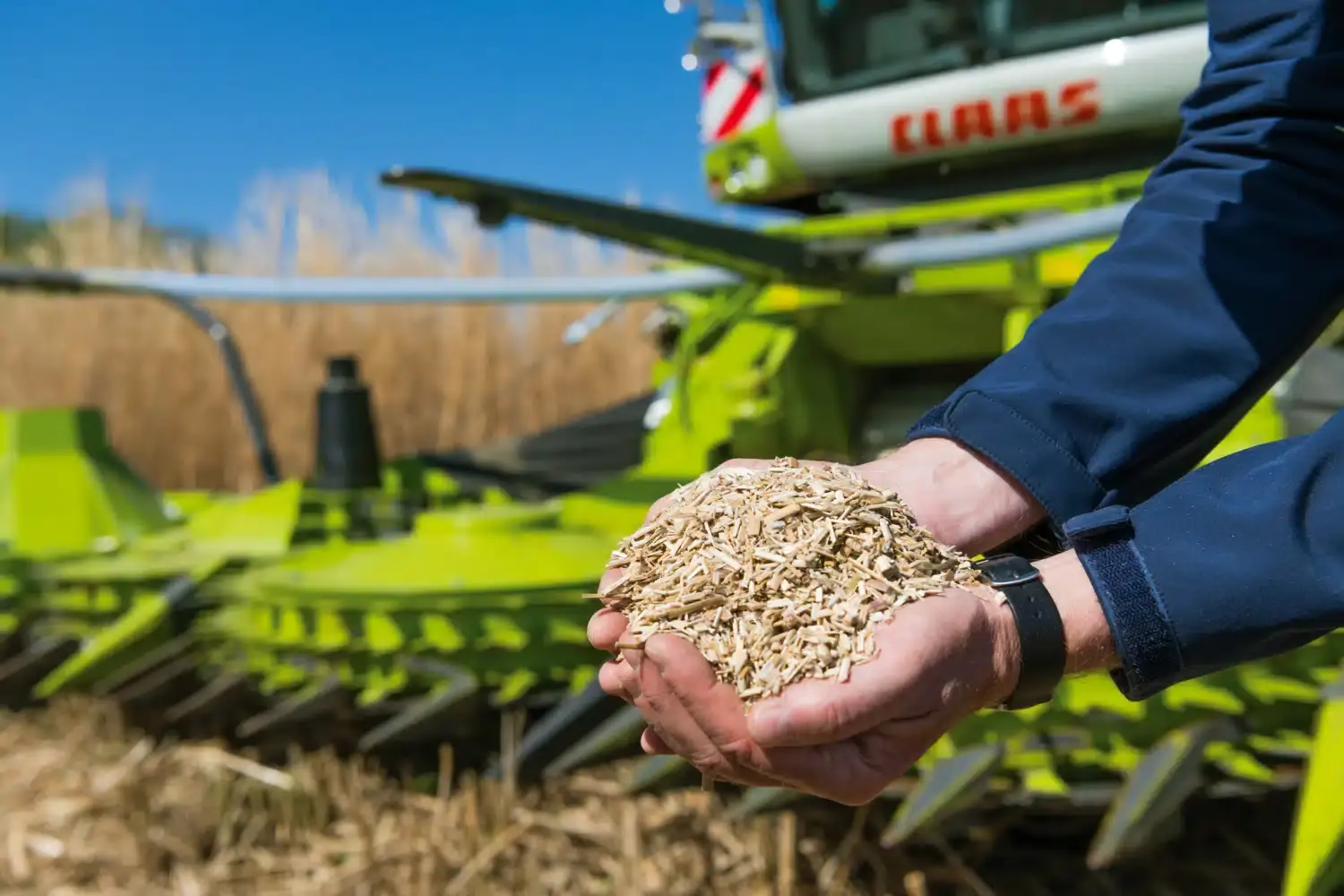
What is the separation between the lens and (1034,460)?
0.87 metres

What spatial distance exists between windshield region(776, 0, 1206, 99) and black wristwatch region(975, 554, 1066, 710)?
6.39 ft

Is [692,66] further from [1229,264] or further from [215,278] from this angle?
[1229,264]

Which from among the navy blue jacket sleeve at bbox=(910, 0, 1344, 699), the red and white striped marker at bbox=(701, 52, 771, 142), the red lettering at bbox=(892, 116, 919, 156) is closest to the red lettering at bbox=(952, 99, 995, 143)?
the red lettering at bbox=(892, 116, 919, 156)

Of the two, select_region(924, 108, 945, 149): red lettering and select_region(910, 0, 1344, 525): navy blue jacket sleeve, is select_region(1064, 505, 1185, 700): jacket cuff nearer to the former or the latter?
select_region(910, 0, 1344, 525): navy blue jacket sleeve

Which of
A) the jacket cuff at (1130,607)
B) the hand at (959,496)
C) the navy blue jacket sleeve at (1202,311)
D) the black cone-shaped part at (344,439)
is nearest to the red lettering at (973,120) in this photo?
the black cone-shaped part at (344,439)

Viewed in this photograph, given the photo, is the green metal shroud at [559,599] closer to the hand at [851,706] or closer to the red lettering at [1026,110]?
the red lettering at [1026,110]

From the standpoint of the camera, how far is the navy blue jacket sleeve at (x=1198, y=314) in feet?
2.88

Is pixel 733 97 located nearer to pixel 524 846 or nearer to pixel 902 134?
pixel 902 134

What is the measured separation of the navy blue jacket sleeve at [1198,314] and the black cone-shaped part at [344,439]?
1.68 metres

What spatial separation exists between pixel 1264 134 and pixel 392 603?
4.30ft

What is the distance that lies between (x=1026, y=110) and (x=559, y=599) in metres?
1.49

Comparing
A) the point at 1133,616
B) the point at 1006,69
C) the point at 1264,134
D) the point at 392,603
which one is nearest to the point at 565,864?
the point at 392,603

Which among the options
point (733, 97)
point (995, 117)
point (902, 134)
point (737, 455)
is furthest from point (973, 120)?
point (737, 455)

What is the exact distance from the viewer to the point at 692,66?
2904 mm
